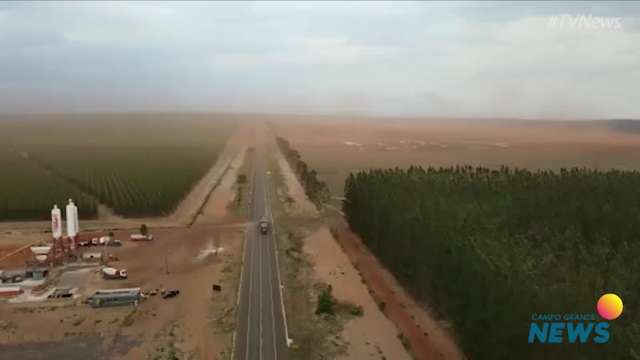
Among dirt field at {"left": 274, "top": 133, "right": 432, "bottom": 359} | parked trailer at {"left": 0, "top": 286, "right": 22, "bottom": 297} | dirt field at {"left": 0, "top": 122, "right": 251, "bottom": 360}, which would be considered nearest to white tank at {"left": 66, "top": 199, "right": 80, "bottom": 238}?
dirt field at {"left": 0, "top": 122, "right": 251, "bottom": 360}

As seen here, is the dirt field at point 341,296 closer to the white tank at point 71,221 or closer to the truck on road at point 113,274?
the truck on road at point 113,274

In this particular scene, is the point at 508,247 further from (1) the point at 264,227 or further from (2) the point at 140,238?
(2) the point at 140,238

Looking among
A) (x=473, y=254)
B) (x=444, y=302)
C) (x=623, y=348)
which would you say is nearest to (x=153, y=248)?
(x=444, y=302)

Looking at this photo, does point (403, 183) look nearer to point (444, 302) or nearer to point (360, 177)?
point (360, 177)

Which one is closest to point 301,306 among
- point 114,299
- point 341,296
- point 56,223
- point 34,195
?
point 341,296

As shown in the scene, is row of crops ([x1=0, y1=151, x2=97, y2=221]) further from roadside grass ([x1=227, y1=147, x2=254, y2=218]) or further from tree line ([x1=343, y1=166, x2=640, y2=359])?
tree line ([x1=343, y1=166, x2=640, y2=359])

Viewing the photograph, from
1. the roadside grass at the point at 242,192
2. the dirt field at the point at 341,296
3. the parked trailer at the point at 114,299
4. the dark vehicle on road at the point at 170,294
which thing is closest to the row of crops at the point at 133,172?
the roadside grass at the point at 242,192
